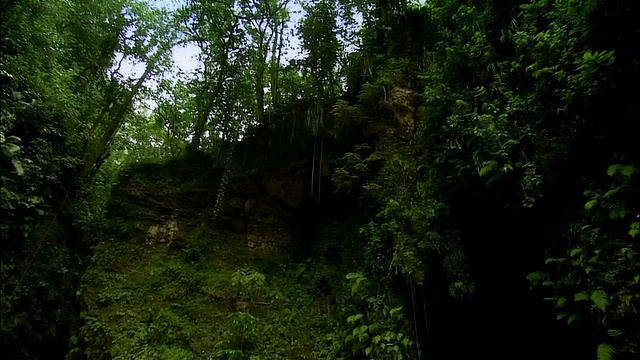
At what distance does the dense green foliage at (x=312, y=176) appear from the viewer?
411 cm

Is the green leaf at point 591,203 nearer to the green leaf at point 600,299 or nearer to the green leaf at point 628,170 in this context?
the green leaf at point 628,170

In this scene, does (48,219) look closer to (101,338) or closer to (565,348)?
(101,338)

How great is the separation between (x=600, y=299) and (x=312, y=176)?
7320 mm

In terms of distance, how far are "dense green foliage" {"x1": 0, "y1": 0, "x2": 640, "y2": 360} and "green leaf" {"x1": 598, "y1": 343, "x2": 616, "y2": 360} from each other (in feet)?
0.06

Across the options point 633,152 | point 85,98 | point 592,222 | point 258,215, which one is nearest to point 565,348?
point 592,222

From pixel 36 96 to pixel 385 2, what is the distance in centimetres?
947

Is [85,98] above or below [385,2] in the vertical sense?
below

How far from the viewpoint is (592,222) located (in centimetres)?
397

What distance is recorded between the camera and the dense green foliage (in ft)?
13.5

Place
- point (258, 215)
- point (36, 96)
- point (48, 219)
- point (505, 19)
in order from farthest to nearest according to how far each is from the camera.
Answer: point (258, 215)
point (48, 219)
point (36, 96)
point (505, 19)

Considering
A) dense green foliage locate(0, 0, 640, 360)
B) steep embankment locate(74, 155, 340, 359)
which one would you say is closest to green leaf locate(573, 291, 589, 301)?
dense green foliage locate(0, 0, 640, 360)

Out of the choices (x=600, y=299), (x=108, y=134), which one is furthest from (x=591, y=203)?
(x=108, y=134)

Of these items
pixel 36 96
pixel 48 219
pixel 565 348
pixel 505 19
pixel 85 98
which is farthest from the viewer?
pixel 85 98

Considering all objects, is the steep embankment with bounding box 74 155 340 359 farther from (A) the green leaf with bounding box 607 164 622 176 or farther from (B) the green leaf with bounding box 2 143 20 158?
(A) the green leaf with bounding box 607 164 622 176
